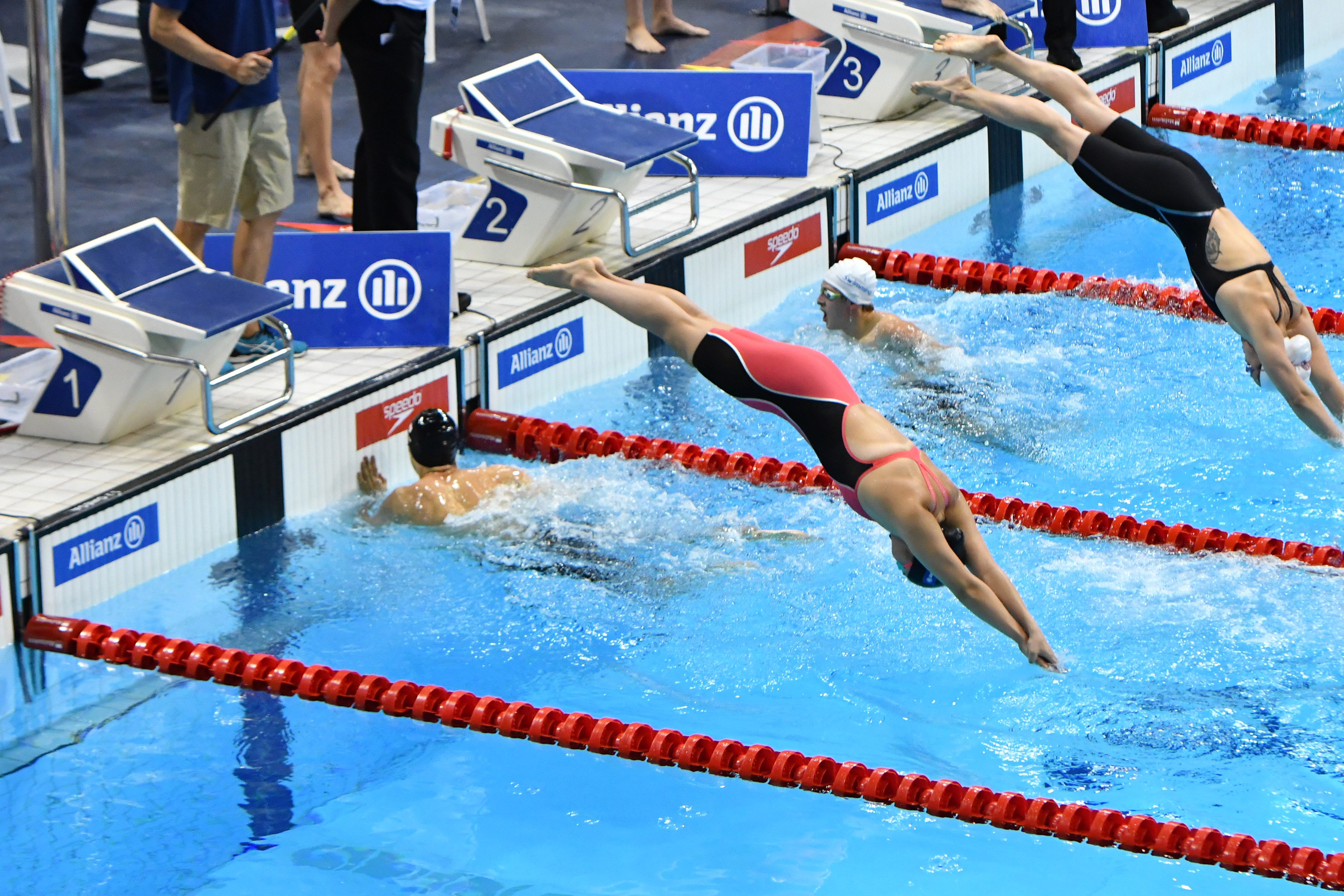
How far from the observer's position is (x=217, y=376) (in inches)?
207

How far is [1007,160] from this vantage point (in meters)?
8.22

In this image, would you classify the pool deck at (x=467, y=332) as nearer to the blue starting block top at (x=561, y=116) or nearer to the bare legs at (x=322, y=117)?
the blue starting block top at (x=561, y=116)

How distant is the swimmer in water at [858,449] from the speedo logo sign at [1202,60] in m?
5.28

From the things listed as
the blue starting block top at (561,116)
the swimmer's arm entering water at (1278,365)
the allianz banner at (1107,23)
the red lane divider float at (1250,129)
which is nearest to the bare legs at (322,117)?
the blue starting block top at (561,116)

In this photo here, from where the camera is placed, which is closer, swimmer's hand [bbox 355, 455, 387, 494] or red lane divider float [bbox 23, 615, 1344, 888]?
red lane divider float [bbox 23, 615, 1344, 888]

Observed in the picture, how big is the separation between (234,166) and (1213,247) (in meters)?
2.88

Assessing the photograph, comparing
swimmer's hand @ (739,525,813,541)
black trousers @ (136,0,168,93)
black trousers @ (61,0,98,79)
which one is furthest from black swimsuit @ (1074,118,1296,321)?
black trousers @ (61,0,98,79)

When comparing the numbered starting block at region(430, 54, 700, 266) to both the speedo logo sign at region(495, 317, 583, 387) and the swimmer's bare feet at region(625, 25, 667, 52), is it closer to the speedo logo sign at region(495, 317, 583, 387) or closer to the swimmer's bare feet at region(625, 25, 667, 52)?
the speedo logo sign at region(495, 317, 583, 387)

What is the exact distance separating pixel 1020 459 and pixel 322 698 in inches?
98.1

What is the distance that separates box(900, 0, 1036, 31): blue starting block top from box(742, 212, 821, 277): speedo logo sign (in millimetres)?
1187

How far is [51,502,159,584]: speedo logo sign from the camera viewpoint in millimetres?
4656

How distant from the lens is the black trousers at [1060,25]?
324 inches

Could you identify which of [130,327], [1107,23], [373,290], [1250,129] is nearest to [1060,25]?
[1107,23]

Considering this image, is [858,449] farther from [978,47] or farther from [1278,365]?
[978,47]
